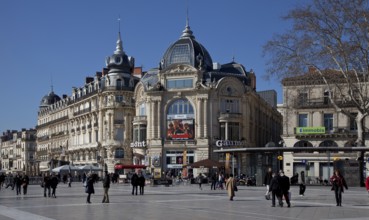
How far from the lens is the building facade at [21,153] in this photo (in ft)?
492

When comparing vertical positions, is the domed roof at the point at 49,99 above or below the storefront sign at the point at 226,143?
above

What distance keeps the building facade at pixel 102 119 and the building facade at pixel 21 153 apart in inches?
1338

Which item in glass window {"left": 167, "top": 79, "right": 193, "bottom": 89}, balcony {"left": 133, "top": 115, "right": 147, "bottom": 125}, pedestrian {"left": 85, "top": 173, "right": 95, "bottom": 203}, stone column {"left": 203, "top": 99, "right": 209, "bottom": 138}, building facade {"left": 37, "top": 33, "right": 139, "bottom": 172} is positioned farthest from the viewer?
building facade {"left": 37, "top": 33, "right": 139, "bottom": 172}

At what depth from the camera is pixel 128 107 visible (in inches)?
3674

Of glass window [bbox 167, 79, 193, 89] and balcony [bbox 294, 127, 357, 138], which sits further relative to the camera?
glass window [bbox 167, 79, 193, 89]

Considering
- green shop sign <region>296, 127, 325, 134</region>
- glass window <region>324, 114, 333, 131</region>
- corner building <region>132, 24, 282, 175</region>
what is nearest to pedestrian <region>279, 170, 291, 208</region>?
green shop sign <region>296, 127, 325, 134</region>

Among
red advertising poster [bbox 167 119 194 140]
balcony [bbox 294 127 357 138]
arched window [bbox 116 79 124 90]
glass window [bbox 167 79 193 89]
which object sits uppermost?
arched window [bbox 116 79 124 90]

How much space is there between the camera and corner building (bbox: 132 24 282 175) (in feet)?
259

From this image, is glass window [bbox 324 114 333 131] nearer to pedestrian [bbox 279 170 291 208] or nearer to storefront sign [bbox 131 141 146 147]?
storefront sign [bbox 131 141 146 147]

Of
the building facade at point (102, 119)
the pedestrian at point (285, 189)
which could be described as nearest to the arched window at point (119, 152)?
the building facade at point (102, 119)

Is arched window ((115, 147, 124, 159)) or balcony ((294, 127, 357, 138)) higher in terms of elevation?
balcony ((294, 127, 357, 138))

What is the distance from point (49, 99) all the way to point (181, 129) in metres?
64.2

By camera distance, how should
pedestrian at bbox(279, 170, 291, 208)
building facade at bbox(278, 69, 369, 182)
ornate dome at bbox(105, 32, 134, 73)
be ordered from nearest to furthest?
pedestrian at bbox(279, 170, 291, 208)
building facade at bbox(278, 69, 369, 182)
ornate dome at bbox(105, 32, 134, 73)

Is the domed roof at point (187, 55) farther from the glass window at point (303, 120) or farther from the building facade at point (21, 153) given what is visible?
the building facade at point (21, 153)
